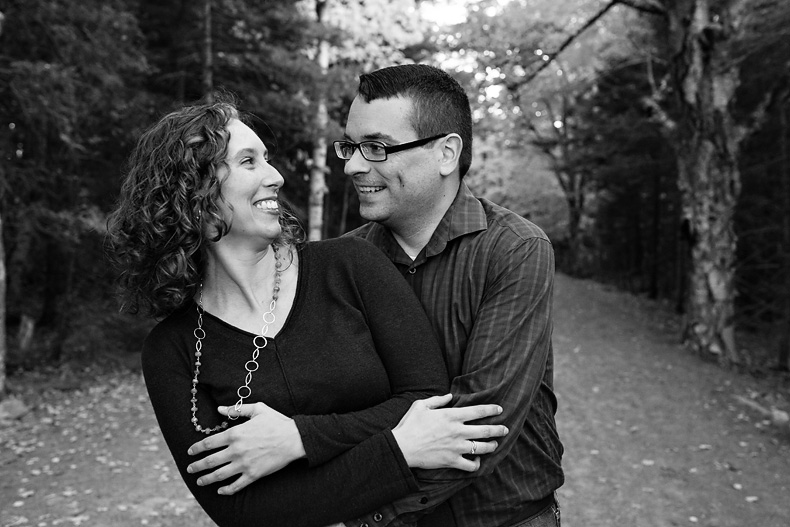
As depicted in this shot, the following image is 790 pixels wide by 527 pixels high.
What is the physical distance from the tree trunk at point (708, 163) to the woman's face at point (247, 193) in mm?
11295

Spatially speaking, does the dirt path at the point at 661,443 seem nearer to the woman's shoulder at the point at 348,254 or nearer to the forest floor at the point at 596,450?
the forest floor at the point at 596,450

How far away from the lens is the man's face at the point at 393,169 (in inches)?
85.8

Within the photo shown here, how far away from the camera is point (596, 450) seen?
7.32 meters

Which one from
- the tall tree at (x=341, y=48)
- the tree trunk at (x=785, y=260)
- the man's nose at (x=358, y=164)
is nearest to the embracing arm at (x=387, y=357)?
the man's nose at (x=358, y=164)

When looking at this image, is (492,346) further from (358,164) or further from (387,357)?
(358,164)

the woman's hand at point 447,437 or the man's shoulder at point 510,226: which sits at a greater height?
the man's shoulder at point 510,226

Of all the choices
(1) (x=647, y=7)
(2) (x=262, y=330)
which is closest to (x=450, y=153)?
(2) (x=262, y=330)

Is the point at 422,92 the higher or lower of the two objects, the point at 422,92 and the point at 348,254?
the higher

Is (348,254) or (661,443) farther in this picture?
(661,443)

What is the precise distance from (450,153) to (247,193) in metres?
0.73

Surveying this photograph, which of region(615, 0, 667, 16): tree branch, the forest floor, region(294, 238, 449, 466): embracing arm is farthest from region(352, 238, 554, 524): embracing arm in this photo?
region(615, 0, 667, 16): tree branch

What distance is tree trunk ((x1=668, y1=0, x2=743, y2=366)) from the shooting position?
1122 centimetres

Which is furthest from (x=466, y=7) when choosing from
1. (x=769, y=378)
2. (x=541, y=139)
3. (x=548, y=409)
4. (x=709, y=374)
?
(x=541, y=139)

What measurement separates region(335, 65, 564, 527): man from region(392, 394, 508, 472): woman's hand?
40 mm
